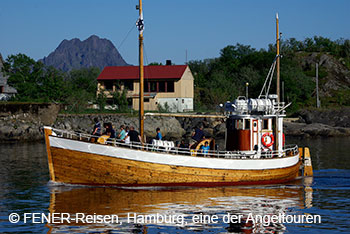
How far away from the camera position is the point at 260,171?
26.8m

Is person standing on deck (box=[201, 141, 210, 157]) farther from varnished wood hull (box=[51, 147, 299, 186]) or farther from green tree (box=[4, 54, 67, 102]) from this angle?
green tree (box=[4, 54, 67, 102])

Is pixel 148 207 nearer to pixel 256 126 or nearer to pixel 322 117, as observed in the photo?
pixel 256 126

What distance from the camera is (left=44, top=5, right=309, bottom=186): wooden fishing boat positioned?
2344 cm

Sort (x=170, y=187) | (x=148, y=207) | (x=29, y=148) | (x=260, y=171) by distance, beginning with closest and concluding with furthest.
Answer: (x=148, y=207), (x=170, y=187), (x=260, y=171), (x=29, y=148)

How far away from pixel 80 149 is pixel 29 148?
26.2m

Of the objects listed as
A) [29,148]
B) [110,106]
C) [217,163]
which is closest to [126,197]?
[217,163]

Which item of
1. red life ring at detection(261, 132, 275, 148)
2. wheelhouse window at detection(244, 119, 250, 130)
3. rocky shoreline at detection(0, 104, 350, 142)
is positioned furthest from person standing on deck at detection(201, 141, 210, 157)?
rocky shoreline at detection(0, 104, 350, 142)

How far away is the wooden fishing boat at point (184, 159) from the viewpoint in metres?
23.4

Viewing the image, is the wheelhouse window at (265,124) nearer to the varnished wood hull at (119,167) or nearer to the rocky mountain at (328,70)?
the varnished wood hull at (119,167)

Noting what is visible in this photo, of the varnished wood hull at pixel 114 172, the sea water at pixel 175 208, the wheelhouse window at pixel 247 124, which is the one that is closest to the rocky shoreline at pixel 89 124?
the sea water at pixel 175 208

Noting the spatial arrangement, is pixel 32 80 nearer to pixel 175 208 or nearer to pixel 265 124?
pixel 265 124

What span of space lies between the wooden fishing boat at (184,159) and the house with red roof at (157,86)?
156 feet

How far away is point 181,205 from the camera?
68.2 feet

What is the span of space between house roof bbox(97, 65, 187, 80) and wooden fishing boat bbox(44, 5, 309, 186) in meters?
49.3
